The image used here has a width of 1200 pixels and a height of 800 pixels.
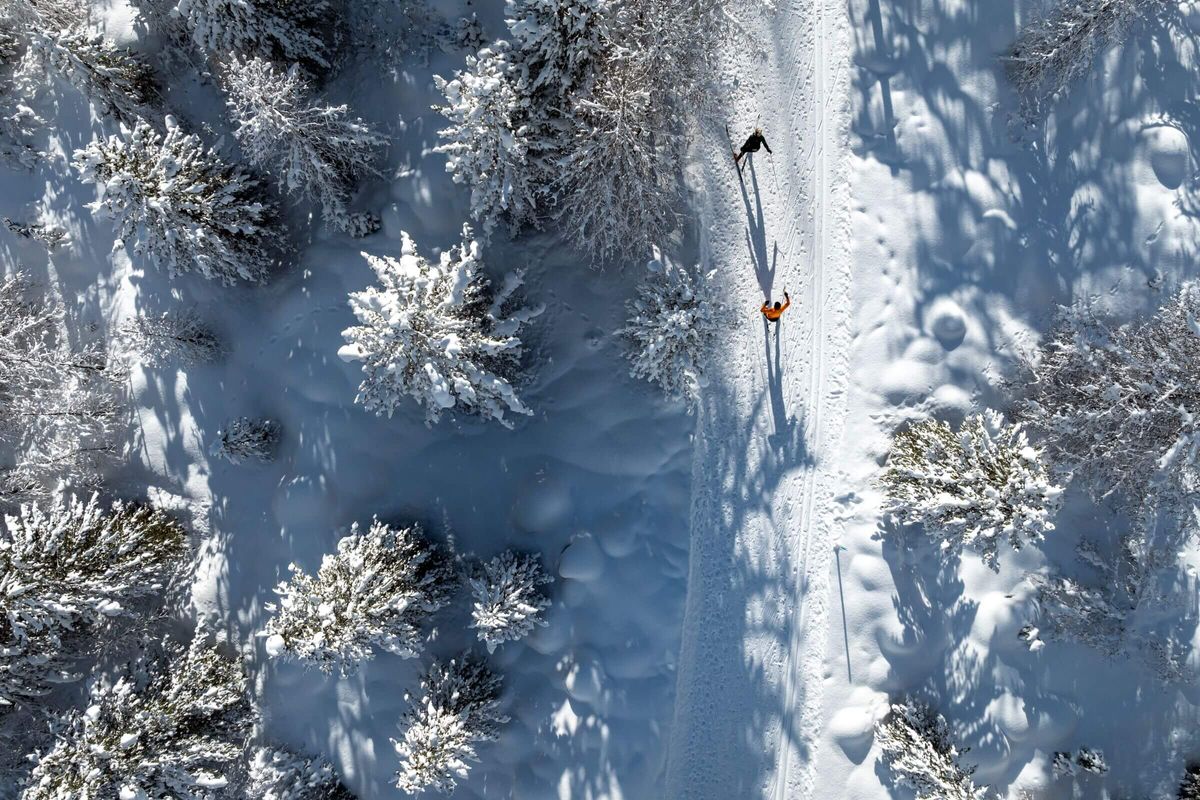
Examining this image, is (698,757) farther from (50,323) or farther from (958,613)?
(50,323)

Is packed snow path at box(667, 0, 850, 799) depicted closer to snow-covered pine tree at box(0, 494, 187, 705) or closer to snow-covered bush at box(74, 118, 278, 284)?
snow-covered bush at box(74, 118, 278, 284)

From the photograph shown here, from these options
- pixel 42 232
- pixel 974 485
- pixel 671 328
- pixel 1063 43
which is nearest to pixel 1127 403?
pixel 974 485

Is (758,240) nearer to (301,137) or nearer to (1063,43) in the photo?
(1063,43)

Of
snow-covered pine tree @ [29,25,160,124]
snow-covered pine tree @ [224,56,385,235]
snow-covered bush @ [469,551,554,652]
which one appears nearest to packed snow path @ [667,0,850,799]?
snow-covered bush @ [469,551,554,652]

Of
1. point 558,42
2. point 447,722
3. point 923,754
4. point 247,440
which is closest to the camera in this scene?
point 558,42

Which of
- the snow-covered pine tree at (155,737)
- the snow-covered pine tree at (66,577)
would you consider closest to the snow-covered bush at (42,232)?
the snow-covered pine tree at (66,577)

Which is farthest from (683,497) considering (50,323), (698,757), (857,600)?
(50,323)
